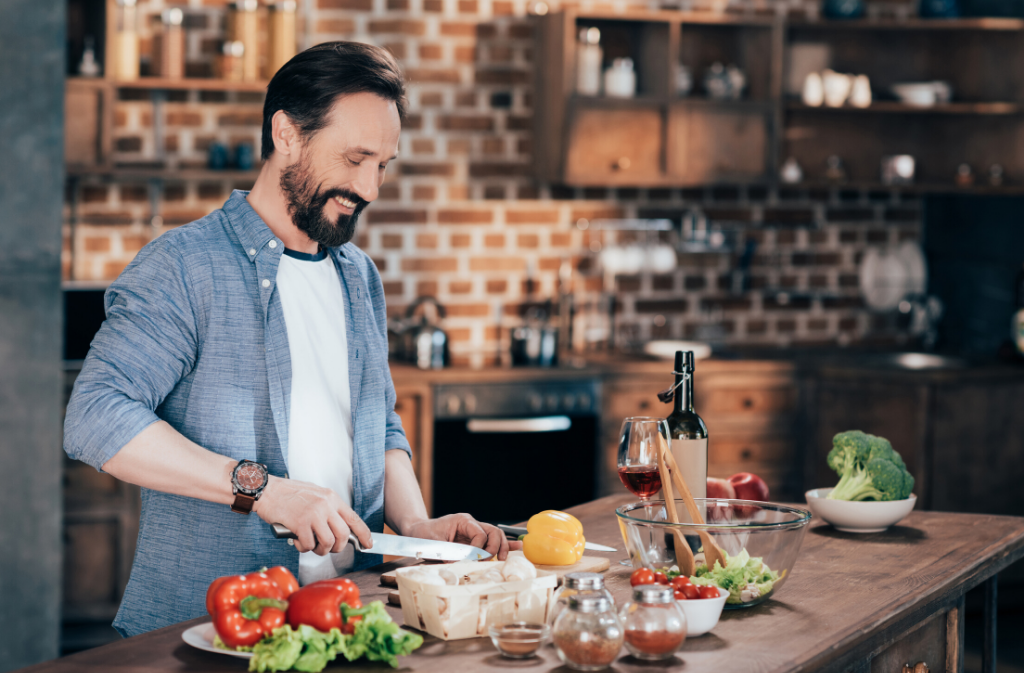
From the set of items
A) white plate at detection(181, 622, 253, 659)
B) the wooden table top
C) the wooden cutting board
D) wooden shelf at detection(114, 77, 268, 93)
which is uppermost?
wooden shelf at detection(114, 77, 268, 93)

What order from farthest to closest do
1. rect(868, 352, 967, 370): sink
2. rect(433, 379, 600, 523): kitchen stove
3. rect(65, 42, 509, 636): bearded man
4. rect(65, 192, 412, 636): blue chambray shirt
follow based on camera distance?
rect(868, 352, 967, 370): sink
rect(433, 379, 600, 523): kitchen stove
rect(65, 192, 412, 636): blue chambray shirt
rect(65, 42, 509, 636): bearded man

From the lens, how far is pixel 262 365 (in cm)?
197

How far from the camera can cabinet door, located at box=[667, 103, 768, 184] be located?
193 inches

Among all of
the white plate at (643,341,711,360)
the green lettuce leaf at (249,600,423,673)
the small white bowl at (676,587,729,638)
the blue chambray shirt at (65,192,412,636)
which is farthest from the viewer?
the white plate at (643,341,711,360)

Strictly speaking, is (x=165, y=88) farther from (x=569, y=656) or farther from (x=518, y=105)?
(x=569, y=656)

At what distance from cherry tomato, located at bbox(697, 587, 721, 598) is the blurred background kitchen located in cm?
285

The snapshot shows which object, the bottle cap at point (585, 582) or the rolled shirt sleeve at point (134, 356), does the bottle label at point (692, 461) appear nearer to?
the bottle cap at point (585, 582)

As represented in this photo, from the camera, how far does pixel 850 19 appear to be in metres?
5.14

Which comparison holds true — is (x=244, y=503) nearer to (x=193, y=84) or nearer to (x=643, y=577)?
(x=643, y=577)

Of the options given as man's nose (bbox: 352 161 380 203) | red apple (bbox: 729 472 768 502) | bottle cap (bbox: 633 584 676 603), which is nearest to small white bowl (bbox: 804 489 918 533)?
red apple (bbox: 729 472 768 502)

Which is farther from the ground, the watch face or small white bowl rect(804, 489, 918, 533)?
the watch face

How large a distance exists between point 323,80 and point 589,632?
108cm

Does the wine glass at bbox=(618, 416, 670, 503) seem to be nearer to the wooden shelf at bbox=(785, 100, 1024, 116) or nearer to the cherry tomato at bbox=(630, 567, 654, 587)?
the cherry tomato at bbox=(630, 567, 654, 587)

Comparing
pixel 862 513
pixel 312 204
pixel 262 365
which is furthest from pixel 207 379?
pixel 862 513
